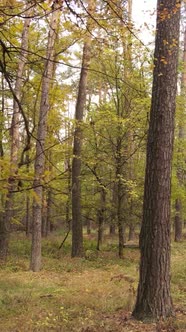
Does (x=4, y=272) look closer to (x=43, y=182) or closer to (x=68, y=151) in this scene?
(x=68, y=151)

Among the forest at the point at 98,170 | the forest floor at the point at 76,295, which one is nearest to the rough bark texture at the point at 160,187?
the forest at the point at 98,170

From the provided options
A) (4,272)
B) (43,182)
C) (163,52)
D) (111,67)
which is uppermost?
(111,67)

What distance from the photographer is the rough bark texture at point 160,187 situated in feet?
18.6

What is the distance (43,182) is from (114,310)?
176 inches

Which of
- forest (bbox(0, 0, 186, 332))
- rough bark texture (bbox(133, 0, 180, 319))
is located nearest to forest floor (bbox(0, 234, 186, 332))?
forest (bbox(0, 0, 186, 332))

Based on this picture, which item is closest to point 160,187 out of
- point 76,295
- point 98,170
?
point 76,295

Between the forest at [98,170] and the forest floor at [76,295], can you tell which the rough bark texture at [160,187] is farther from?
the forest floor at [76,295]

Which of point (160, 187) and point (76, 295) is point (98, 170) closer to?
point (76, 295)

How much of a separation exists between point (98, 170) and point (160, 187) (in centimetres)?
884

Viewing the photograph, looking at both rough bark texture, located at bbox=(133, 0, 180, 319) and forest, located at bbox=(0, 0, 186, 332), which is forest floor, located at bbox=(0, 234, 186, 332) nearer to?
forest, located at bbox=(0, 0, 186, 332)

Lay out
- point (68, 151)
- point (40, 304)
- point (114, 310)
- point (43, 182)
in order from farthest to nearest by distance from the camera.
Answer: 1. point (68, 151)
2. point (40, 304)
3. point (114, 310)
4. point (43, 182)

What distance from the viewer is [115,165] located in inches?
517

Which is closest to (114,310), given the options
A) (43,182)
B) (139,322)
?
(139,322)

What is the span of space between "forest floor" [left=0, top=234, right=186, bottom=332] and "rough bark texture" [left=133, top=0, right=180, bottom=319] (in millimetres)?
411
